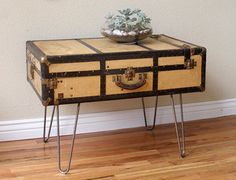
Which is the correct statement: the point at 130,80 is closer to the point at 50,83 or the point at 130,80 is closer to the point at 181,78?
the point at 181,78

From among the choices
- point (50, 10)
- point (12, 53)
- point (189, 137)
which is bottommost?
point (189, 137)

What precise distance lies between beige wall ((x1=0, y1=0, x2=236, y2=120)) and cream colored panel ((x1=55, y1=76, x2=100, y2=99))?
563mm

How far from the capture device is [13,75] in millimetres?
2734

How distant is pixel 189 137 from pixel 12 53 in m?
1.19

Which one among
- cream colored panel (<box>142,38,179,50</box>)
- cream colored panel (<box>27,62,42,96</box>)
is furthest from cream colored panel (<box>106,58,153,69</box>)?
cream colored panel (<box>27,62,42,96</box>)

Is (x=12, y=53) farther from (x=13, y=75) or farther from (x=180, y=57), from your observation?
(x=180, y=57)

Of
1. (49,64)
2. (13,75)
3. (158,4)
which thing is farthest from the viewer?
(158,4)

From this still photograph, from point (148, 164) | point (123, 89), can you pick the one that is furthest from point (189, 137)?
point (123, 89)

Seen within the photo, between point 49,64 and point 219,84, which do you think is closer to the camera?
point 49,64

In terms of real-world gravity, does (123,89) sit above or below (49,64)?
below

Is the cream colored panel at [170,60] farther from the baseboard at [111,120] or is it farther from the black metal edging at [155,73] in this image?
the baseboard at [111,120]

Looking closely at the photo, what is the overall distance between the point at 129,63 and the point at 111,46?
204 mm

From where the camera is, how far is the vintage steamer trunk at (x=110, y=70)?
2.26 meters

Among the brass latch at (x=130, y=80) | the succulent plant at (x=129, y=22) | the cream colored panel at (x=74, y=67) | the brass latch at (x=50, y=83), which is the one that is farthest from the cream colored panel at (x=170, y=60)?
the brass latch at (x=50, y=83)
